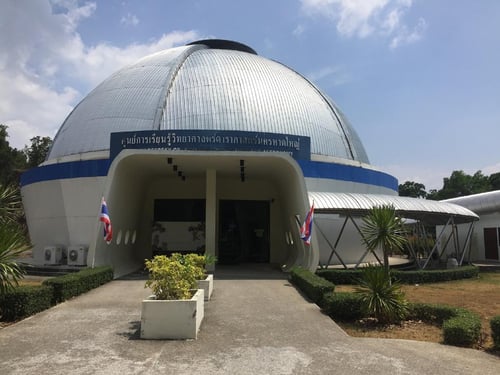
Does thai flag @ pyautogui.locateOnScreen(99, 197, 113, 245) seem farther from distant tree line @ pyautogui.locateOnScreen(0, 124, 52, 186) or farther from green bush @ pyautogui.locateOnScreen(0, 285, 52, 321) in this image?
distant tree line @ pyautogui.locateOnScreen(0, 124, 52, 186)

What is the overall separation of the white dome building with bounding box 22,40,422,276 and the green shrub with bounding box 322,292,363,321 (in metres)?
7.64

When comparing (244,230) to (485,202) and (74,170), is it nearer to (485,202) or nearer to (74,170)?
(74,170)

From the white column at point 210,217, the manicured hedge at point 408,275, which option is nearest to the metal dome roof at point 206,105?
the white column at point 210,217

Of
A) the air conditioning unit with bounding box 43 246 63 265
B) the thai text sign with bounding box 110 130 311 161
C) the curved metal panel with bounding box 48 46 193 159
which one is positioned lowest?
the air conditioning unit with bounding box 43 246 63 265

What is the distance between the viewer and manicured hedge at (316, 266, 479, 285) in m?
18.3

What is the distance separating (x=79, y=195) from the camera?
24.0 metres

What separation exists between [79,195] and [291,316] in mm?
16961

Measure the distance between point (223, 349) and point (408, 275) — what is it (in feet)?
44.3

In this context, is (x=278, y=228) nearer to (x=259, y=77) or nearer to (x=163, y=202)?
(x=163, y=202)

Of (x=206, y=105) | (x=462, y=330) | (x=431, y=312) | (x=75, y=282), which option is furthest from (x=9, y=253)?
(x=206, y=105)

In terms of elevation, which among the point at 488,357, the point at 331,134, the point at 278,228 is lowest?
the point at 488,357

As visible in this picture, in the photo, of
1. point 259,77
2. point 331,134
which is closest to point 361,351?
point 331,134

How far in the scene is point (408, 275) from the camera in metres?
19.1

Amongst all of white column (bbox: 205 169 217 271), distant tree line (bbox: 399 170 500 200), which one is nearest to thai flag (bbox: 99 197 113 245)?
white column (bbox: 205 169 217 271)
